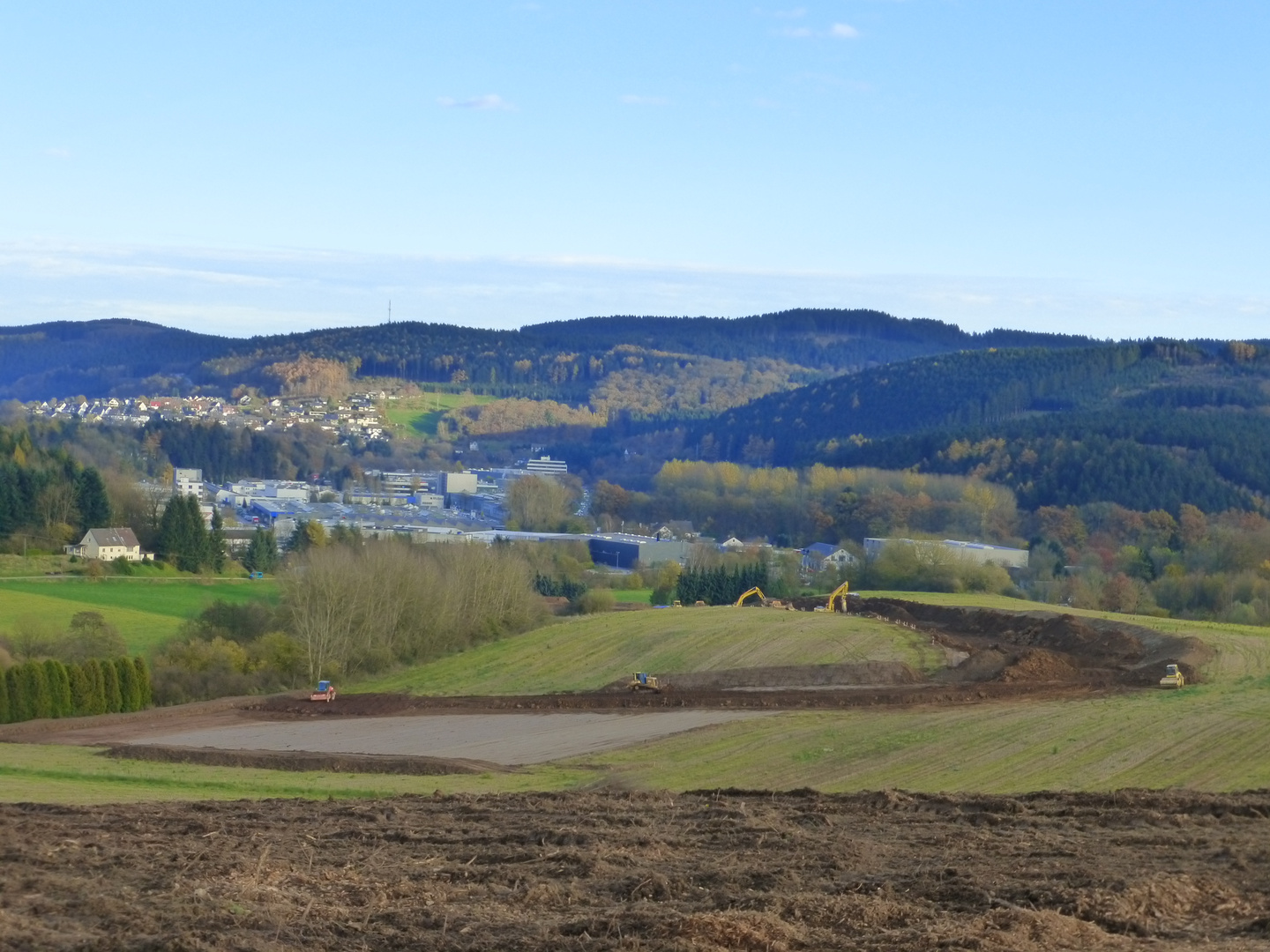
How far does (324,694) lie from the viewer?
144 feet

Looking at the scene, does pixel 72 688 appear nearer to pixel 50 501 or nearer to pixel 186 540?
pixel 186 540

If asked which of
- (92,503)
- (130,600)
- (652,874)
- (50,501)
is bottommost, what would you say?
(130,600)

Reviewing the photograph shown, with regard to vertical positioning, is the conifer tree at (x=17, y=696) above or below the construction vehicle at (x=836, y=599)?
below

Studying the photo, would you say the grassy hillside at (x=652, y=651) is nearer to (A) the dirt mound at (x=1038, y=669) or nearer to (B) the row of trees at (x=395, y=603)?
(B) the row of trees at (x=395, y=603)

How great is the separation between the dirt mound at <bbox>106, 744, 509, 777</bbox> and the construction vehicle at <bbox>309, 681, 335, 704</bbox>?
32.7 feet

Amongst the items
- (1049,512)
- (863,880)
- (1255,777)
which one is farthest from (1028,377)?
(863,880)

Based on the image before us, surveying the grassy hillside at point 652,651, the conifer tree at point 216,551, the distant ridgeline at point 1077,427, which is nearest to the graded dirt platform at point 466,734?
the grassy hillside at point 652,651

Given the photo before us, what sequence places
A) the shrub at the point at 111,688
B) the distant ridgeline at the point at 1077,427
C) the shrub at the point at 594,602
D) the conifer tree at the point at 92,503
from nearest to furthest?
the shrub at the point at 111,688 → the shrub at the point at 594,602 → the conifer tree at the point at 92,503 → the distant ridgeline at the point at 1077,427

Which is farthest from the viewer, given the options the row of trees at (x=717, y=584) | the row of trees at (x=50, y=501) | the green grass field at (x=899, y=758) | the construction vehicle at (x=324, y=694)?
the row of trees at (x=50, y=501)

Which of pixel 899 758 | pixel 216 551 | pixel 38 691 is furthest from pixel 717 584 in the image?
pixel 899 758

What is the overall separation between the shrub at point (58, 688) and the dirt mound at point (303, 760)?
29.8 feet

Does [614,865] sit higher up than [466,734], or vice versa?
[614,865]

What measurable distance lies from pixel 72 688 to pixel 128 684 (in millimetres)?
1874

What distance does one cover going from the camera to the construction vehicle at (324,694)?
4372 cm
